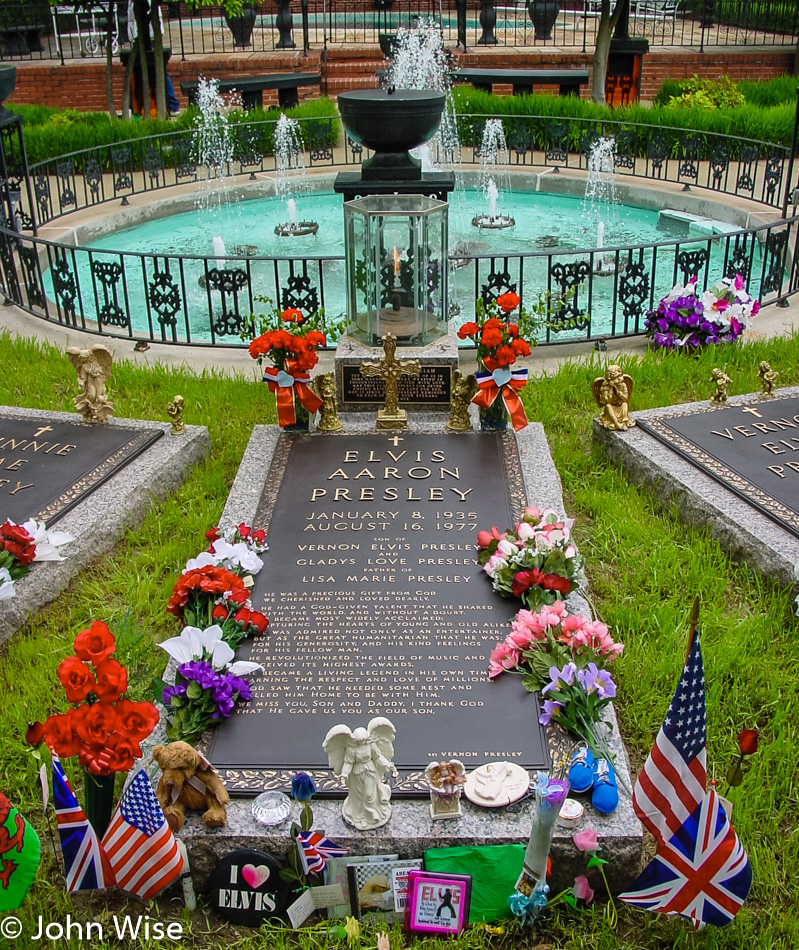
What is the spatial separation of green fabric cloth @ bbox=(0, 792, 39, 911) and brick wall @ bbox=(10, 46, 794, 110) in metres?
20.9

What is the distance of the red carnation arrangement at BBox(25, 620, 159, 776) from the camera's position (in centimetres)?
339

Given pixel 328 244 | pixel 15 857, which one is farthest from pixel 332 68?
pixel 15 857

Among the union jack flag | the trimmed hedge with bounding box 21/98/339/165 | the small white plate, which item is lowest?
the union jack flag

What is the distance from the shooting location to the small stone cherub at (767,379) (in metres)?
7.00

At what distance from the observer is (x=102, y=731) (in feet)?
11.2

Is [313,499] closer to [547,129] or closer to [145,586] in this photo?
[145,586]

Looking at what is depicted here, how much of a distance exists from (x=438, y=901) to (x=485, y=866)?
0.22 metres

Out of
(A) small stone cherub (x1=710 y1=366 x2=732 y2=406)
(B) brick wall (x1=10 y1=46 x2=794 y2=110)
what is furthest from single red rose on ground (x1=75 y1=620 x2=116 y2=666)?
(B) brick wall (x1=10 y1=46 x2=794 y2=110)

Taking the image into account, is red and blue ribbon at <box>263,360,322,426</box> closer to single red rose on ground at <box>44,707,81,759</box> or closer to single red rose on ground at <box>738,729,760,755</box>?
single red rose on ground at <box>44,707,81,759</box>

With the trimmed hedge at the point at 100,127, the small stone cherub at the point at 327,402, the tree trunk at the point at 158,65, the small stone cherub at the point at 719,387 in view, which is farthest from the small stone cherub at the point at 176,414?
the tree trunk at the point at 158,65

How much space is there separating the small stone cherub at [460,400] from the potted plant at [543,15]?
22039 millimetres

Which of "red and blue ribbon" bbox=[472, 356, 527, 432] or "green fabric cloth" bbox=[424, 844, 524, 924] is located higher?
"red and blue ribbon" bbox=[472, 356, 527, 432]

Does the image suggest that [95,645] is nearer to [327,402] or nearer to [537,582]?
[537,582]

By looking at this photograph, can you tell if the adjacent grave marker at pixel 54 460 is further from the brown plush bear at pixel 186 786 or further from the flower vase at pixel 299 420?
the brown plush bear at pixel 186 786
